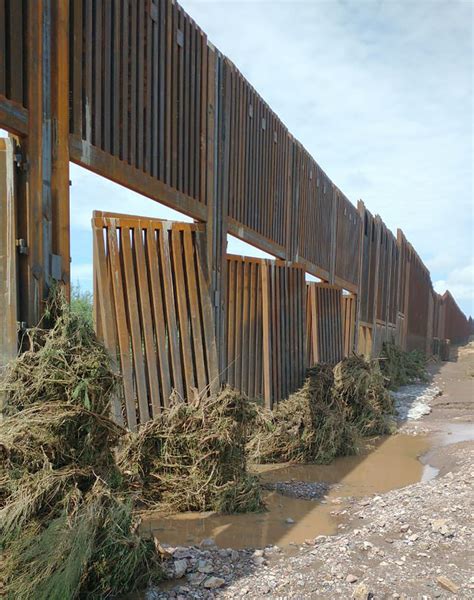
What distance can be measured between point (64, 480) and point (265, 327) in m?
5.04

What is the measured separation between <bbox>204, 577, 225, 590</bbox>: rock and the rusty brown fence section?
10.3 feet

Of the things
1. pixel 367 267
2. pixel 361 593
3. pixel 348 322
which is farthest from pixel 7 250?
pixel 367 267

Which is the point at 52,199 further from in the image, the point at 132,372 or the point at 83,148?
the point at 132,372

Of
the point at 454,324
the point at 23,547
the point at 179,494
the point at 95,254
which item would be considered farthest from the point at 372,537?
the point at 454,324

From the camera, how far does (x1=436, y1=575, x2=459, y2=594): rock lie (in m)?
3.43

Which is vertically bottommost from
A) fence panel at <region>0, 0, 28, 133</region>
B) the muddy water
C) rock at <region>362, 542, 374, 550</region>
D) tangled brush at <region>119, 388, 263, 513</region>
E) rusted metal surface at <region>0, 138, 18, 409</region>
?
the muddy water

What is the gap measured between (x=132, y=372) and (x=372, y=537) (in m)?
2.45

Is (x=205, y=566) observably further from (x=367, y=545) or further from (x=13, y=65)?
(x=13, y=65)

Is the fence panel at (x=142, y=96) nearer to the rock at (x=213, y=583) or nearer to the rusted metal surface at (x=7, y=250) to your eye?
the rusted metal surface at (x=7, y=250)

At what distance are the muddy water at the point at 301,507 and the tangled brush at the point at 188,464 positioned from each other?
0.12 metres

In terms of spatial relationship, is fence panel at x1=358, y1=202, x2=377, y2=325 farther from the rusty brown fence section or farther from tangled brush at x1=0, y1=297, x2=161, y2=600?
tangled brush at x1=0, y1=297, x2=161, y2=600

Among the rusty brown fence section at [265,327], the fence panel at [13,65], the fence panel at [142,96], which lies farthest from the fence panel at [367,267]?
the fence panel at [13,65]

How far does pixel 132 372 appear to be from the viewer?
536 centimetres

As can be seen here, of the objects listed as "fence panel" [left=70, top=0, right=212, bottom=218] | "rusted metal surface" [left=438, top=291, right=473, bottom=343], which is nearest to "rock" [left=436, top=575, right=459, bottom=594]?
"fence panel" [left=70, top=0, right=212, bottom=218]
